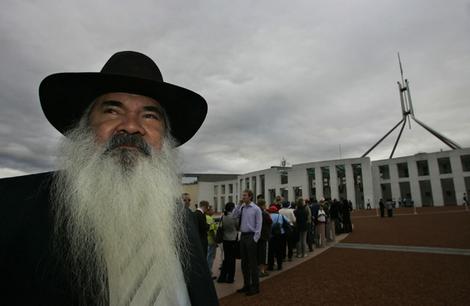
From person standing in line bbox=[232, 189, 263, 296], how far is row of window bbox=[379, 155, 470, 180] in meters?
59.2

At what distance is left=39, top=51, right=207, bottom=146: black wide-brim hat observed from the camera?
1700 millimetres

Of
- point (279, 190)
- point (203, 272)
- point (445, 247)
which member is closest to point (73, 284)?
point (203, 272)

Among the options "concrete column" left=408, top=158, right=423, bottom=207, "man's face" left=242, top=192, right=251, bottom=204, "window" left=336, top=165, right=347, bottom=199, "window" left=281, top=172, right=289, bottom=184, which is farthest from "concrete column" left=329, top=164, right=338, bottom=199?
"man's face" left=242, top=192, right=251, bottom=204

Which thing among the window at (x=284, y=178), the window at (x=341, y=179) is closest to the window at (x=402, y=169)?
the window at (x=341, y=179)

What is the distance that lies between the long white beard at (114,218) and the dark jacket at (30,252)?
6 cm

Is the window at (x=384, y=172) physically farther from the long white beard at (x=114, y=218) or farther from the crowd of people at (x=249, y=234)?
the long white beard at (x=114, y=218)

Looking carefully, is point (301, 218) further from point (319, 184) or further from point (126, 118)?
point (319, 184)

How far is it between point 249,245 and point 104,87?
5904 millimetres

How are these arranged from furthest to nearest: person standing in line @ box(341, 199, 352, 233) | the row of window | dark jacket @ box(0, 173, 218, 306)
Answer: the row of window → person standing in line @ box(341, 199, 352, 233) → dark jacket @ box(0, 173, 218, 306)

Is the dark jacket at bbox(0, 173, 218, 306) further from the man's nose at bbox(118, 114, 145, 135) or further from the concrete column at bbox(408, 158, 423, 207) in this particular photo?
the concrete column at bbox(408, 158, 423, 207)

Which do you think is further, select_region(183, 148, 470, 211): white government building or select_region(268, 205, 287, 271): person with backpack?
select_region(183, 148, 470, 211): white government building

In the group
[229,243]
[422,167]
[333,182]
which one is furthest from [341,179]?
[229,243]

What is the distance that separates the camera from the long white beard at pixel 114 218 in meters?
1.28

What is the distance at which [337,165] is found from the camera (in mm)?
56500
